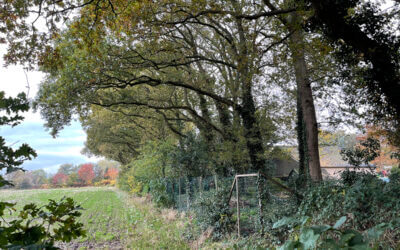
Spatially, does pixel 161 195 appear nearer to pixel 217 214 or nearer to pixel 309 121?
pixel 217 214

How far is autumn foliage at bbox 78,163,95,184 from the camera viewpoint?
235ft

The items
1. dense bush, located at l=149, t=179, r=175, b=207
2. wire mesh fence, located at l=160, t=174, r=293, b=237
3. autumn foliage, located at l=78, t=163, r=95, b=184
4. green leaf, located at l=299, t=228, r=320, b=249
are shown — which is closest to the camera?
green leaf, located at l=299, t=228, r=320, b=249

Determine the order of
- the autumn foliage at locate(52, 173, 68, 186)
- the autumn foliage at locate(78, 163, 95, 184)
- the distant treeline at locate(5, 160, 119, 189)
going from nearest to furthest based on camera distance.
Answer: the distant treeline at locate(5, 160, 119, 189)
the autumn foliage at locate(52, 173, 68, 186)
the autumn foliage at locate(78, 163, 95, 184)

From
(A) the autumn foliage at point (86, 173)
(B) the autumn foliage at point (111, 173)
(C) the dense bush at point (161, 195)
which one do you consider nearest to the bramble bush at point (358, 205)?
(C) the dense bush at point (161, 195)

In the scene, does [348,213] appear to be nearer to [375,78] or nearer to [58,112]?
[375,78]

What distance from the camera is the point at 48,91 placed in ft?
36.7

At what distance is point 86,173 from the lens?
238 ft

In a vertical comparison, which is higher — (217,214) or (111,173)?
(111,173)

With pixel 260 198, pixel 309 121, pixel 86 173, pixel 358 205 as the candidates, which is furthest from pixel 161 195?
pixel 86 173

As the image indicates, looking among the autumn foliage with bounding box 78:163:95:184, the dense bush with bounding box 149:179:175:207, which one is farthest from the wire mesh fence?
the autumn foliage with bounding box 78:163:95:184

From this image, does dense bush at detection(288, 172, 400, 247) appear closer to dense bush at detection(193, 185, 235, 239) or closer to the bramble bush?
the bramble bush

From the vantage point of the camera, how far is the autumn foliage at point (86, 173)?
71.6m

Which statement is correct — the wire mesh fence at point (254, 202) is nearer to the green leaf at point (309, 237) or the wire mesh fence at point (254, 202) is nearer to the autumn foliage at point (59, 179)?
the green leaf at point (309, 237)

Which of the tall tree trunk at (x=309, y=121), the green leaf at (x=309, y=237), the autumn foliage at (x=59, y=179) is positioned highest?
the tall tree trunk at (x=309, y=121)
